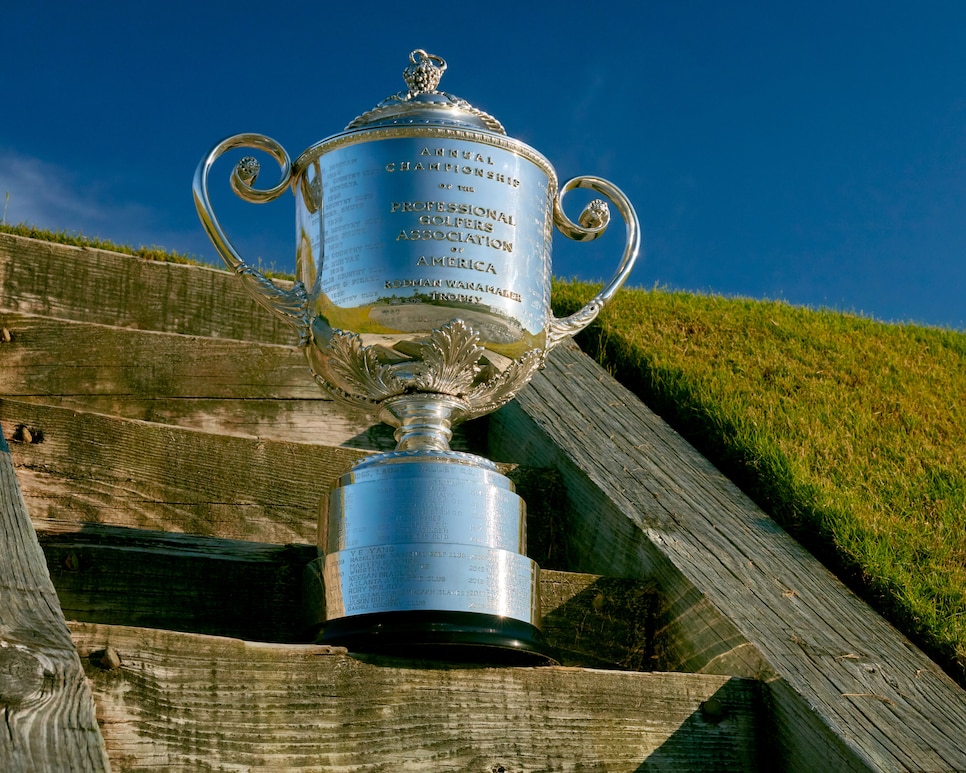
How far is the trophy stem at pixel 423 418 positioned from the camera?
217cm

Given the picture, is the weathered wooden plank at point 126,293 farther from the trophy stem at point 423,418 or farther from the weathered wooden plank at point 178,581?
the trophy stem at point 423,418

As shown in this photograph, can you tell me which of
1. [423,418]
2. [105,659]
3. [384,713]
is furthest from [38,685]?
[423,418]

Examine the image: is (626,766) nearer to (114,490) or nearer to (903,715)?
(903,715)

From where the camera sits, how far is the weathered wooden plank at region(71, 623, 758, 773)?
161cm

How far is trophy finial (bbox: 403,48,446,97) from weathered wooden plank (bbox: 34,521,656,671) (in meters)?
0.92

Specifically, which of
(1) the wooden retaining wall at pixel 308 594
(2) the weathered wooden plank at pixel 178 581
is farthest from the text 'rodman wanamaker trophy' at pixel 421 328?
(2) the weathered wooden plank at pixel 178 581

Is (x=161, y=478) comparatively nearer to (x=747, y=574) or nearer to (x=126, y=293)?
(x=126, y=293)

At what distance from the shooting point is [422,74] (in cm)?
246

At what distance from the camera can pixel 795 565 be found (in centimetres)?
250

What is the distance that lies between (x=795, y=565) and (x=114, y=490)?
54.1 inches

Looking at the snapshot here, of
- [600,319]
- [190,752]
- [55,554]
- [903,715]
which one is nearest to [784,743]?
[903,715]

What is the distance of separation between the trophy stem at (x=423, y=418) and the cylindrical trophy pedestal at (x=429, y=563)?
0.30 feet

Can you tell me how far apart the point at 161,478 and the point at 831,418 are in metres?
1.68

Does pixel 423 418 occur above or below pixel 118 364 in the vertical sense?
below
